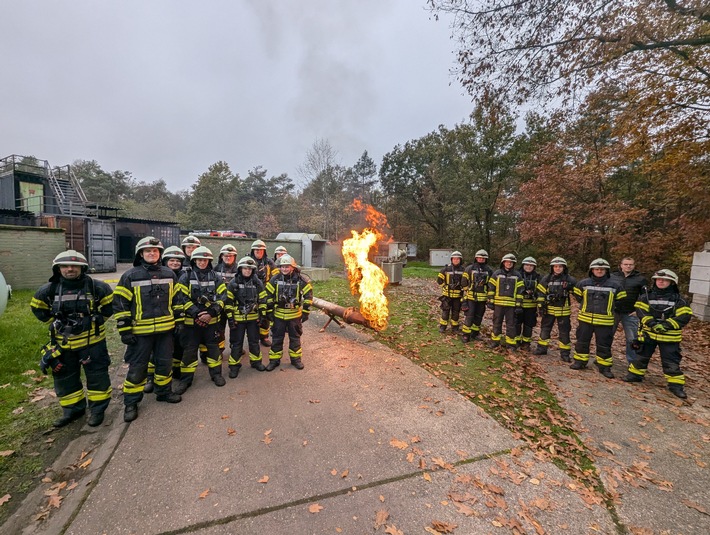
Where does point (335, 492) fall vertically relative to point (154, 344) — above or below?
below

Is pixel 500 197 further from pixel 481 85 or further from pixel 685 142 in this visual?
pixel 481 85

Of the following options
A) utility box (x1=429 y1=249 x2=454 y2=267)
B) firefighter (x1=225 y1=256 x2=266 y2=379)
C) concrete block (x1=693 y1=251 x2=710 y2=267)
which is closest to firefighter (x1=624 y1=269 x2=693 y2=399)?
firefighter (x1=225 y1=256 x2=266 y2=379)

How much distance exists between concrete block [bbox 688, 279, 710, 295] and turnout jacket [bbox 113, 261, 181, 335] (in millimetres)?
15952

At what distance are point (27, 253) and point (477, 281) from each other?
55.5 ft

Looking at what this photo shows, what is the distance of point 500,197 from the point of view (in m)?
28.4

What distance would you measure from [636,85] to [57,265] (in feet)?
46.5

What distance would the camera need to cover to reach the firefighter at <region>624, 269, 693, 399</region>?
5594mm

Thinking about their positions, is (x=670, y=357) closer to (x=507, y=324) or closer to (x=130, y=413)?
(x=507, y=324)

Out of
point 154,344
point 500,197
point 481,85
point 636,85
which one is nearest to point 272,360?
point 154,344

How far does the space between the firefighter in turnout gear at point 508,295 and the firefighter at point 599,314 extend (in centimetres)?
A: 117

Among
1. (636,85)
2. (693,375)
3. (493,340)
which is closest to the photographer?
→ (693,375)

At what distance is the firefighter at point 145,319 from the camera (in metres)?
4.57

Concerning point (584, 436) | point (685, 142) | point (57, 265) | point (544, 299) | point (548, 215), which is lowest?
point (584, 436)

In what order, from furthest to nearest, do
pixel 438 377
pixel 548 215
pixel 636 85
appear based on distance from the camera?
1. pixel 548 215
2. pixel 636 85
3. pixel 438 377
